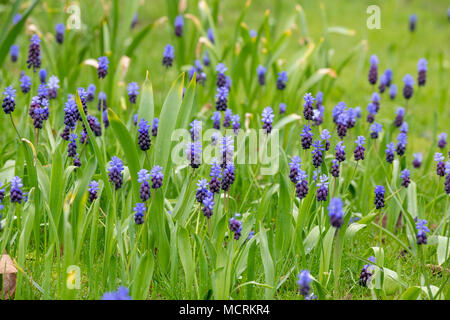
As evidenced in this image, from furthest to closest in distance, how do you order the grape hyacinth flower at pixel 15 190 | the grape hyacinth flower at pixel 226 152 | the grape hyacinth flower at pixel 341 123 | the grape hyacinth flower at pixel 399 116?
the grape hyacinth flower at pixel 399 116
the grape hyacinth flower at pixel 341 123
the grape hyacinth flower at pixel 226 152
the grape hyacinth flower at pixel 15 190

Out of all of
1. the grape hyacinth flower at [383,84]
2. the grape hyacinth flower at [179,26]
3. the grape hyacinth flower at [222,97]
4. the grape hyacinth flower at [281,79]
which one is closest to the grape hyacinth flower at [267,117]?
the grape hyacinth flower at [222,97]

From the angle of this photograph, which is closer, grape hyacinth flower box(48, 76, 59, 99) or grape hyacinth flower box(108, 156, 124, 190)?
grape hyacinth flower box(108, 156, 124, 190)

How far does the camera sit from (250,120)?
14.2 feet

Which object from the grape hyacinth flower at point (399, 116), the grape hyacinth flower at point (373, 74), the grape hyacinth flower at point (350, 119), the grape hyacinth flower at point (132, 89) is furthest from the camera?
the grape hyacinth flower at point (373, 74)

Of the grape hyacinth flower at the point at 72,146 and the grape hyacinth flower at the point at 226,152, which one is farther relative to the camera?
the grape hyacinth flower at the point at 72,146

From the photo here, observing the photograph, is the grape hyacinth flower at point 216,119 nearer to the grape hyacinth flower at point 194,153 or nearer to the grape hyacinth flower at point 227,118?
the grape hyacinth flower at point 227,118

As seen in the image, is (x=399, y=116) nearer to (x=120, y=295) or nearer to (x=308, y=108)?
(x=308, y=108)

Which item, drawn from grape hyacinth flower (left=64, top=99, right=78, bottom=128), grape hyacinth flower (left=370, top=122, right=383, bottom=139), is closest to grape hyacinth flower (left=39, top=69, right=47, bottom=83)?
grape hyacinth flower (left=64, top=99, right=78, bottom=128)

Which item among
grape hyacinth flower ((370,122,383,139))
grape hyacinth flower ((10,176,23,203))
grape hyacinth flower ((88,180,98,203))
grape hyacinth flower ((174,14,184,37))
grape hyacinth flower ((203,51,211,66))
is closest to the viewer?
grape hyacinth flower ((10,176,23,203))

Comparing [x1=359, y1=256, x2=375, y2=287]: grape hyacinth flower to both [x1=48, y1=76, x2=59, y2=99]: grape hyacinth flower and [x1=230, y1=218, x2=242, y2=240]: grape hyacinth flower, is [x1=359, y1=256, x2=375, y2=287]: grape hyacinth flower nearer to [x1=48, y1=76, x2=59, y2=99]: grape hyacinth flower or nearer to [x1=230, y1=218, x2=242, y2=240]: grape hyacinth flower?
[x1=230, y1=218, x2=242, y2=240]: grape hyacinth flower

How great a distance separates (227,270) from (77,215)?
0.79 metres

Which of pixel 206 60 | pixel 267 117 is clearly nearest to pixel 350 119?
pixel 267 117

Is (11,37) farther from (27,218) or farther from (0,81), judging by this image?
(27,218)
